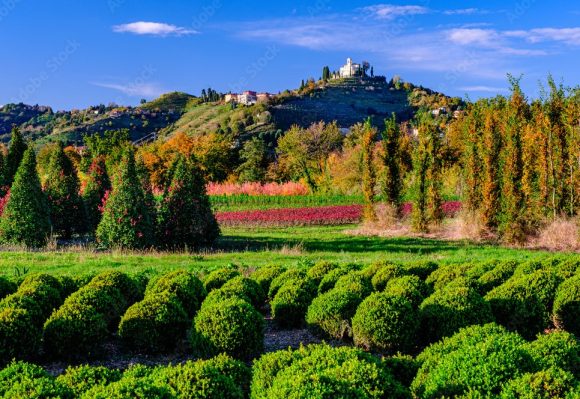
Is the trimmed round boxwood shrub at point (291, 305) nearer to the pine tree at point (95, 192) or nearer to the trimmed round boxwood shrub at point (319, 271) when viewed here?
the trimmed round boxwood shrub at point (319, 271)

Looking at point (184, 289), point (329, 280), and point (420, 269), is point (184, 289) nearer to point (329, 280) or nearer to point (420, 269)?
point (329, 280)

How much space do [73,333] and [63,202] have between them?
52.8ft

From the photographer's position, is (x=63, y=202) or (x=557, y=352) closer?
(x=557, y=352)

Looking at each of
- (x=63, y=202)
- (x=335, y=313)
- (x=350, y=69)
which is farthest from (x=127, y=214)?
(x=350, y=69)

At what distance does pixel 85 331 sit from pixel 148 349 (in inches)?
38.7

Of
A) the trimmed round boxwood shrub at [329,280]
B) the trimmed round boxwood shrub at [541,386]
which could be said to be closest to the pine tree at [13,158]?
the trimmed round boxwood shrub at [329,280]

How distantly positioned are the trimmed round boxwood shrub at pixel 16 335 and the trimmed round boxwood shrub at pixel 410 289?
5.51 m

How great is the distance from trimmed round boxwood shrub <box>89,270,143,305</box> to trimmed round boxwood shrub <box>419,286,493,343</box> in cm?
558

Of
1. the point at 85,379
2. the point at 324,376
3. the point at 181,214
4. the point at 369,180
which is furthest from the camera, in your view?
the point at 369,180

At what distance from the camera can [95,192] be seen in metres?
23.8

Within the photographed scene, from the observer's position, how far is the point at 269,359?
17.3 feet

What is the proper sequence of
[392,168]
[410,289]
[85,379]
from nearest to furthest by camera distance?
1. [85,379]
2. [410,289]
3. [392,168]

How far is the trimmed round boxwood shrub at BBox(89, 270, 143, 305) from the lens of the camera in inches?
385

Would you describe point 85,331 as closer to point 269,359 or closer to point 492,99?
point 269,359
